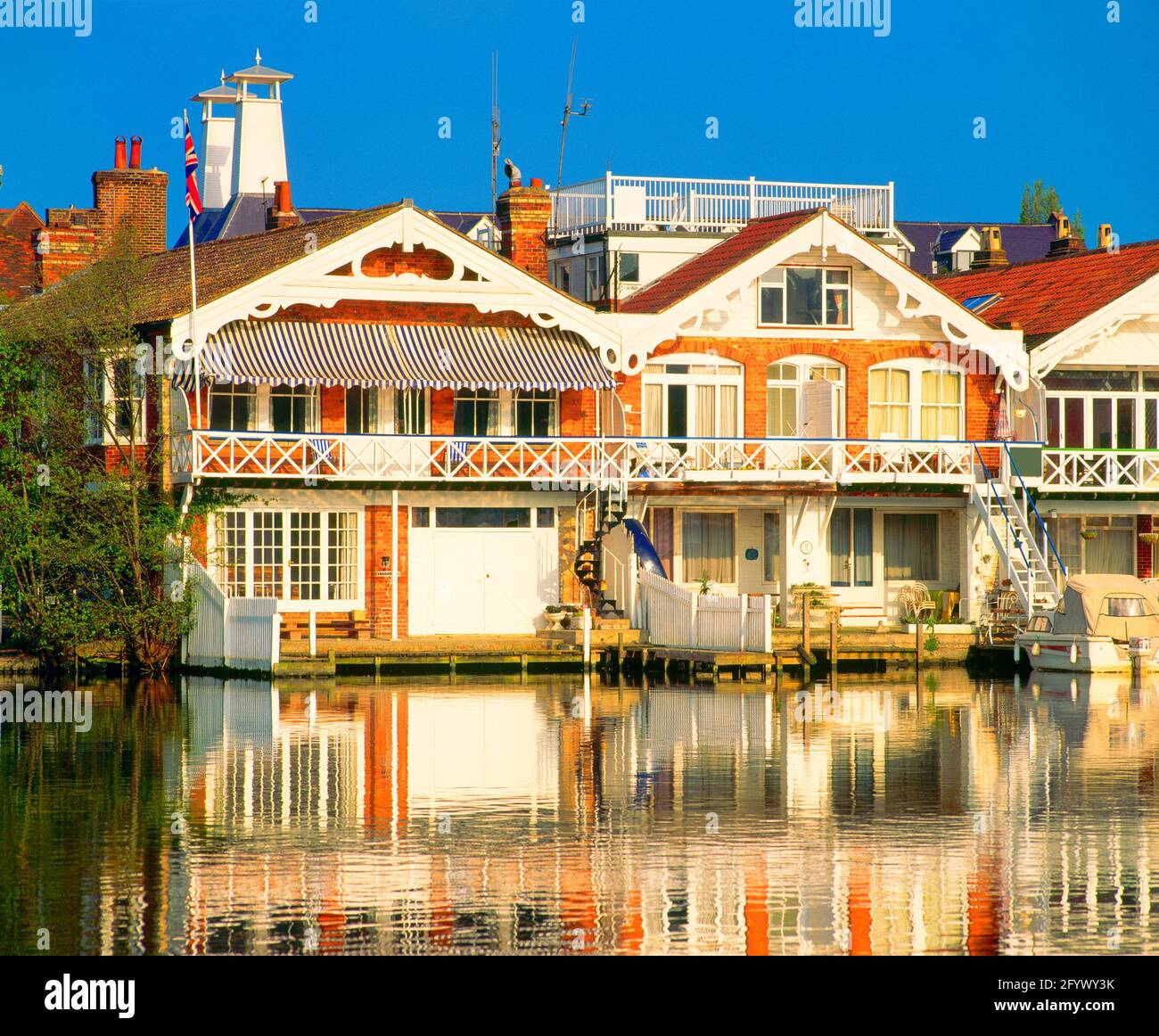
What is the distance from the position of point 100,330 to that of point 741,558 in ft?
43.8

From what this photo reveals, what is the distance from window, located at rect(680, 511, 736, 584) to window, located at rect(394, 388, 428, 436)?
5.70 meters

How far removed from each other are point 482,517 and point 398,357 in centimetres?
339

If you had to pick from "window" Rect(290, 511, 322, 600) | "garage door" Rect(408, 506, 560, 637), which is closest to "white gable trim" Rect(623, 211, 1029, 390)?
"garage door" Rect(408, 506, 560, 637)

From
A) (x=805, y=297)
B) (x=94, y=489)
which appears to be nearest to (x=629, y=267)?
(x=805, y=297)

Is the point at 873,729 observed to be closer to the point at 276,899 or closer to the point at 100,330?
the point at 276,899

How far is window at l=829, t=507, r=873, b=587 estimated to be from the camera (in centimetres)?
4231

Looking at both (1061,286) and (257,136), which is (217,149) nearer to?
(257,136)

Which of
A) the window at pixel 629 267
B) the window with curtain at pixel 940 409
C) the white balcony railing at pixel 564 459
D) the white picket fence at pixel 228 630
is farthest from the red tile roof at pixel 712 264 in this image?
the white picket fence at pixel 228 630

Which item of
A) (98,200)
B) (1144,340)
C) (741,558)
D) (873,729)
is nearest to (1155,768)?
(873,729)

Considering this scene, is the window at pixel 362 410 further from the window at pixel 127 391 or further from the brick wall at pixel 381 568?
the window at pixel 127 391

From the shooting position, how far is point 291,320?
38.3m

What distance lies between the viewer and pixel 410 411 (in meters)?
39.5

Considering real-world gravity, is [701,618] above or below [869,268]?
below

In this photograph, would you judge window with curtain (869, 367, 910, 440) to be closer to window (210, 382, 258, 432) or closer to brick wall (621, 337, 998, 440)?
brick wall (621, 337, 998, 440)
